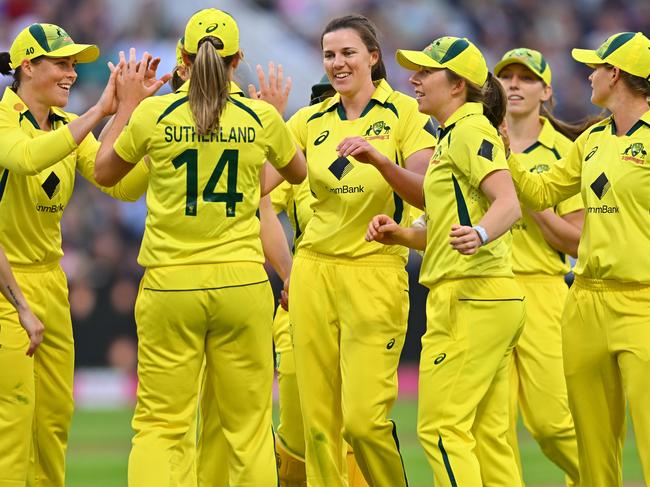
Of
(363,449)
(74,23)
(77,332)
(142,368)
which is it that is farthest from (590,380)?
(74,23)

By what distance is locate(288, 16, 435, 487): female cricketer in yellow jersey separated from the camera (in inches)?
248

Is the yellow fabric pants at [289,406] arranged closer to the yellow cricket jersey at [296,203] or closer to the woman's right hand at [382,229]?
the yellow cricket jersey at [296,203]

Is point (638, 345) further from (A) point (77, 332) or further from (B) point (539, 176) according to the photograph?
(A) point (77, 332)

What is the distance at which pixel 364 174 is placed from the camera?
636 cm

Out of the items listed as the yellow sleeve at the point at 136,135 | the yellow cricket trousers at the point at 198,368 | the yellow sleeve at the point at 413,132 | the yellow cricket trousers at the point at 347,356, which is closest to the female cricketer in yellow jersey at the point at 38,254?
the yellow sleeve at the point at 136,135

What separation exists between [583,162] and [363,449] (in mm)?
1815

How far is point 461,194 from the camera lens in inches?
225

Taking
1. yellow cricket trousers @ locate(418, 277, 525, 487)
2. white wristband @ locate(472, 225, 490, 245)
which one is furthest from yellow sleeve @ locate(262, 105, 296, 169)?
white wristband @ locate(472, 225, 490, 245)

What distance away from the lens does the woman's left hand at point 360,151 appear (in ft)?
19.2

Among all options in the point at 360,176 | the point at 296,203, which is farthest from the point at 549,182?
the point at 296,203

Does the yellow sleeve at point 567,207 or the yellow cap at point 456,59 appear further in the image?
the yellow sleeve at point 567,207

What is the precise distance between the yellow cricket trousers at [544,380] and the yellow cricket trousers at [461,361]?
1509mm

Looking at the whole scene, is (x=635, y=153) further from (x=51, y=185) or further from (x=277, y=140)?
(x=51, y=185)

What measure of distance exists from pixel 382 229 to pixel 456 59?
0.88 meters
